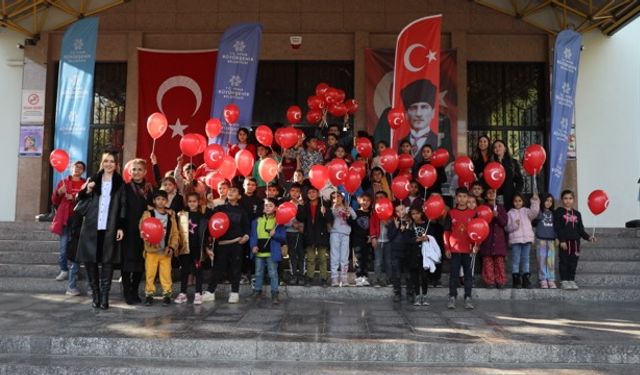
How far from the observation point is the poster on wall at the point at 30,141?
12852 mm

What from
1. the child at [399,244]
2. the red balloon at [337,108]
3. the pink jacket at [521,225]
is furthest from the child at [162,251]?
the pink jacket at [521,225]

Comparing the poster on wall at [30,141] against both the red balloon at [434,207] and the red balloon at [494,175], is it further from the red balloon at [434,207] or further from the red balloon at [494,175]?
the red balloon at [494,175]

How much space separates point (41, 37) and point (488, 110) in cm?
1044

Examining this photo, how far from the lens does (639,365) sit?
5117 millimetres

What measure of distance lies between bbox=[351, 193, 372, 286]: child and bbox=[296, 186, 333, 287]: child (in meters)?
0.43

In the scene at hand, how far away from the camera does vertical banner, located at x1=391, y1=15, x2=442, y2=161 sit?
1073 centimetres

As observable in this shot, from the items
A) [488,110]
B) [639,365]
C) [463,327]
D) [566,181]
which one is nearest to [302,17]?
[488,110]

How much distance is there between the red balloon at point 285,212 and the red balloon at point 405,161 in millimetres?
2331

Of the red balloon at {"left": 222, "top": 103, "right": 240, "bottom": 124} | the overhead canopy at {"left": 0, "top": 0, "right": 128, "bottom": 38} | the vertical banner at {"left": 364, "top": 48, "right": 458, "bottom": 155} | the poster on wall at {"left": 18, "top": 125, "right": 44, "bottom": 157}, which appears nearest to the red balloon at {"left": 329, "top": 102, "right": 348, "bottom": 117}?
the vertical banner at {"left": 364, "top": 48, "right": 458, "bottom": 155}

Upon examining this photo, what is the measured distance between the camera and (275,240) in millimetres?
7809

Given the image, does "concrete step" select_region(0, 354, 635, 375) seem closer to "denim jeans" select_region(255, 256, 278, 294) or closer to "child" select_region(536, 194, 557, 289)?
"denim jeans" select_region(255, 256, 278, 294)

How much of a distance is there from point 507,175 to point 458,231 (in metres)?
2.04

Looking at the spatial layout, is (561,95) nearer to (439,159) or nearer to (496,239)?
(439,159)

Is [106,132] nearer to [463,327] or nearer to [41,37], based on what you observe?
[41,37]
